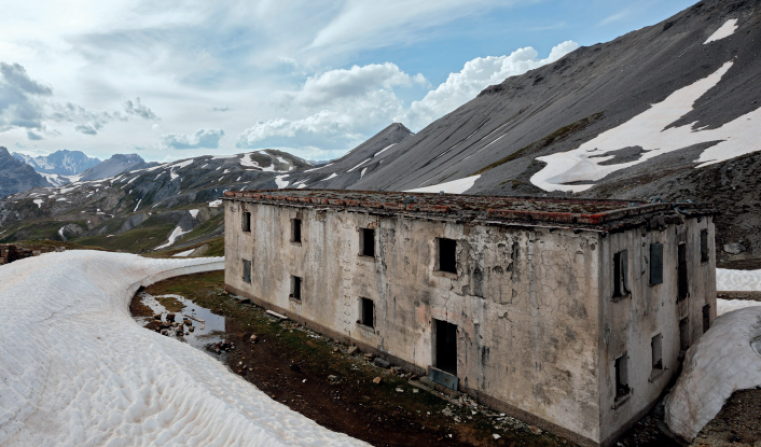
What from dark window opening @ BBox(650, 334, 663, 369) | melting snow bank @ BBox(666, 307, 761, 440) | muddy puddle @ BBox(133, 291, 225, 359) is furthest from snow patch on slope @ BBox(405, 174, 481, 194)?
melting snow bank @ BBox(666, 307, 761, 440)

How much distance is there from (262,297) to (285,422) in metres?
13.4

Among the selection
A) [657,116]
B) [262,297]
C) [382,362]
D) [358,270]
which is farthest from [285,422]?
[657,116]

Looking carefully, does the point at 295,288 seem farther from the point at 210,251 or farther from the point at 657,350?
the point at 210,251

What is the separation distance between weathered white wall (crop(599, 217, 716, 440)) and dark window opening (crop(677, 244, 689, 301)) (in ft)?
0.88

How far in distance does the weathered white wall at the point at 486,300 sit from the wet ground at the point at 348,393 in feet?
2.91

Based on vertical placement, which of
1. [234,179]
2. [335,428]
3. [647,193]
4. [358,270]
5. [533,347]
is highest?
[234,179]

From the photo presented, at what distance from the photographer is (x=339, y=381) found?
16.2 metres

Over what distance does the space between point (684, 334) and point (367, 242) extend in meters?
12.6

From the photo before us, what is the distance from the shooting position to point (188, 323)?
74.9 feet

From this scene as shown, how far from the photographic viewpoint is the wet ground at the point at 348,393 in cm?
1253

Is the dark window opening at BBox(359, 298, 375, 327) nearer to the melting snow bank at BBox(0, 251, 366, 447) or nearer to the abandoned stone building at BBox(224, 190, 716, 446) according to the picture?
the abandoned stone building at BBox(224, 190, 716, 446)

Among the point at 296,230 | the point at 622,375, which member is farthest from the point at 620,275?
the point at 296,230

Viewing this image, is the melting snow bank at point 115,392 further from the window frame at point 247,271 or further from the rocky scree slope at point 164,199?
the rocky scree slope at point 164,199

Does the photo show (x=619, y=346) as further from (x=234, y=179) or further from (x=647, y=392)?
(x=234, y=179)
